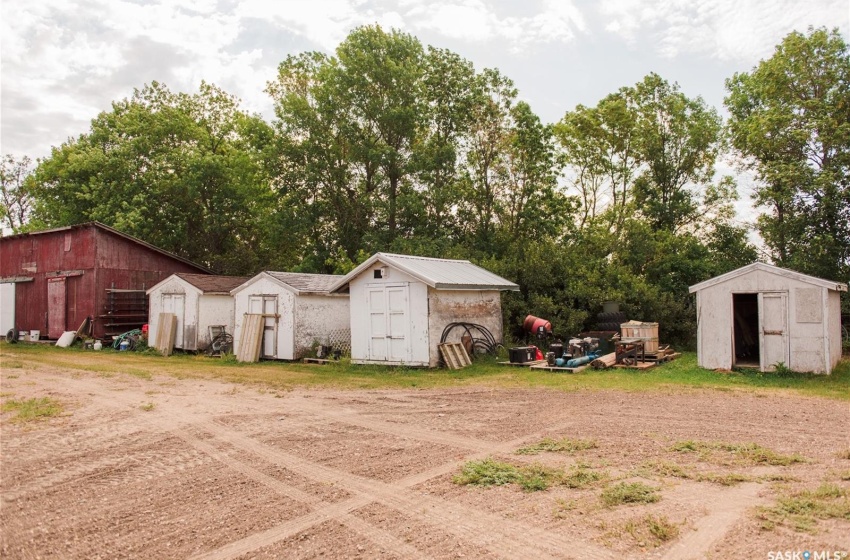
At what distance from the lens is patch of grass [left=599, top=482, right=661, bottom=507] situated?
16.6ft

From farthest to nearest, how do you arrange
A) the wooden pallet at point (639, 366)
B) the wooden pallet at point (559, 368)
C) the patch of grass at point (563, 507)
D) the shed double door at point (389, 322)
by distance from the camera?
1. the shed double door at point (389, 322)
2. the wooden pallet at point (639, 366)
3. the wooden pallet at point (559, 368)
4. the patch of grass at point (563, 507)

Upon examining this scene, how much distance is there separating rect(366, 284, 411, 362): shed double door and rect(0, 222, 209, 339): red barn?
1391cm

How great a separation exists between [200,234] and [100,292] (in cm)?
1184

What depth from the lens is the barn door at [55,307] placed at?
2486 cm

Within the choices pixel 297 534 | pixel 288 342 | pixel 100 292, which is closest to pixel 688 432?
pixel 297 534

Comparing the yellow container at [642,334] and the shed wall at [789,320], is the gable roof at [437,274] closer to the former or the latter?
the yellow container at [642,334]

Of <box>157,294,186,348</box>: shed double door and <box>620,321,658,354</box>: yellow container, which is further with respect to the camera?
<box>157,294,186,348</box>: shed double door

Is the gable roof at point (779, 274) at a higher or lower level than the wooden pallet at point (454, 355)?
higher

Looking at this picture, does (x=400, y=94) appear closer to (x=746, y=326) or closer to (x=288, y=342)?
(x=288, y=342)

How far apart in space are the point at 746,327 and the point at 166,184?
29582mm

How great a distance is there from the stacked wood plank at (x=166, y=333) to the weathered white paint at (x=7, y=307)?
10.2m

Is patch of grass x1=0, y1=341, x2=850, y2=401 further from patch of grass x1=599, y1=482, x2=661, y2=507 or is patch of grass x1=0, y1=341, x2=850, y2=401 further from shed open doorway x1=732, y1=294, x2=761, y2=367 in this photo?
patch of grass x1=599, y1=482, x2=661, y2=507

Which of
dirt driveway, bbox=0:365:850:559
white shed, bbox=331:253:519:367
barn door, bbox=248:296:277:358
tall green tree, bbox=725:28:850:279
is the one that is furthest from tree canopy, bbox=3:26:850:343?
dirt driveway, bbox=0:365:850:559

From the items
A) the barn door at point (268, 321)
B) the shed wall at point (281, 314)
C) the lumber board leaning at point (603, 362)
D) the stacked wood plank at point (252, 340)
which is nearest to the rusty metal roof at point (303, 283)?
the shed wall at point (281, 314)
